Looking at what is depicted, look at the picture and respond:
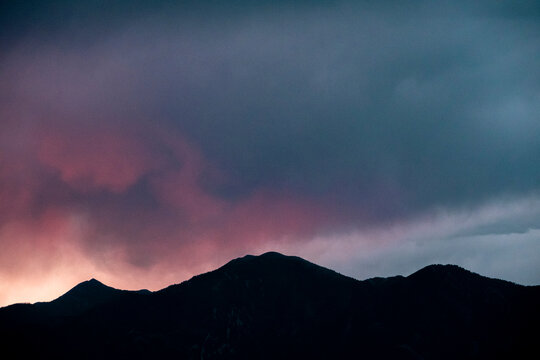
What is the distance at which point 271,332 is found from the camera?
133 meters

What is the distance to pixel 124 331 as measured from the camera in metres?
135

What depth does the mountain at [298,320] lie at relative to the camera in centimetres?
10731

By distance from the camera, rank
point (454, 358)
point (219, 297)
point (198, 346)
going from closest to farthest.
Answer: point (454, 358), point (198, 346), point (219, 297)

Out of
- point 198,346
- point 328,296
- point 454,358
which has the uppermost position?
point 328,296

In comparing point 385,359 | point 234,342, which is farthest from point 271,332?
point 385,359

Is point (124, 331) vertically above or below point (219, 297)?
below

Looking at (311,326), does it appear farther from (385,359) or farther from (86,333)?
(86,333)

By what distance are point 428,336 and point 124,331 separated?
103121mm

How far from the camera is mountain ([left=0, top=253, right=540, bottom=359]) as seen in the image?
4225 inches

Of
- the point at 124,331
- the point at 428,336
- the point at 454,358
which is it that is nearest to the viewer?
the point at 454,358

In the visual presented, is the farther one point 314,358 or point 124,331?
point 124,331

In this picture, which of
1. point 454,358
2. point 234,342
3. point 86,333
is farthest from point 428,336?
point 86,333

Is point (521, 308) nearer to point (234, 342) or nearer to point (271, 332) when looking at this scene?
point (271, 332)

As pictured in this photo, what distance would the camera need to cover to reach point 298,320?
134m
